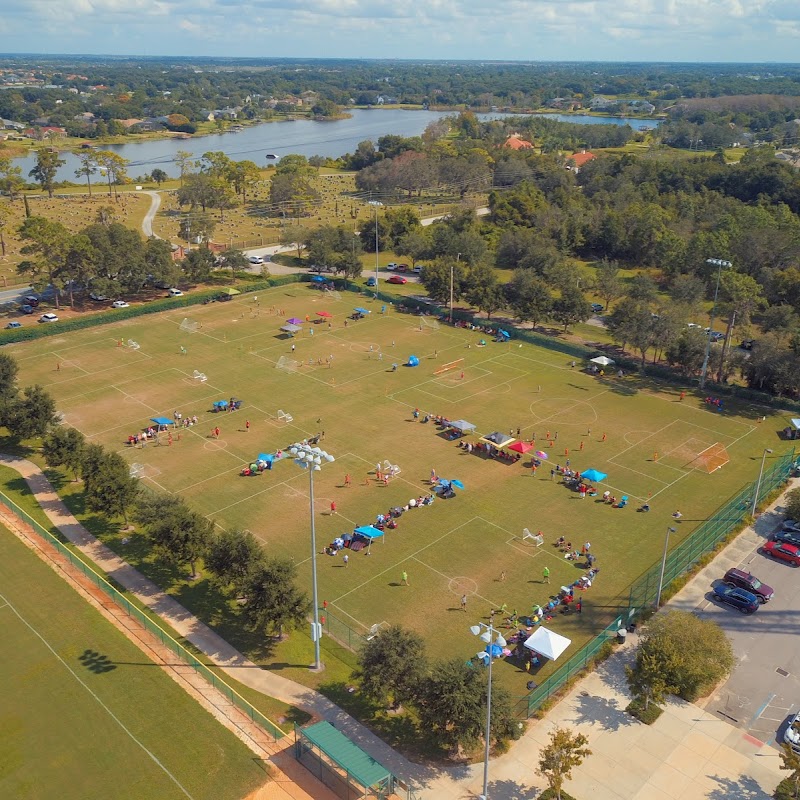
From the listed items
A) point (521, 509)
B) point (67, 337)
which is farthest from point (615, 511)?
point (67, 337)

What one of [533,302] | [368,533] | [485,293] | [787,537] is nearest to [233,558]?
[368,533]

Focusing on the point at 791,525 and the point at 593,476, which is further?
the point at 593,476

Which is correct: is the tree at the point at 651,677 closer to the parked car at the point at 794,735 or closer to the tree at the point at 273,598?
the parked car at the point at 794,735

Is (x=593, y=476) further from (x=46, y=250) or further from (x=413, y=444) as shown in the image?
(x=46, y=250)

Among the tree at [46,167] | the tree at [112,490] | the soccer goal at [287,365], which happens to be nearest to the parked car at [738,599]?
the tree at [112,490]

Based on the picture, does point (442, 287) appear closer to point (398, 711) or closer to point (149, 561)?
point (149, 561)
